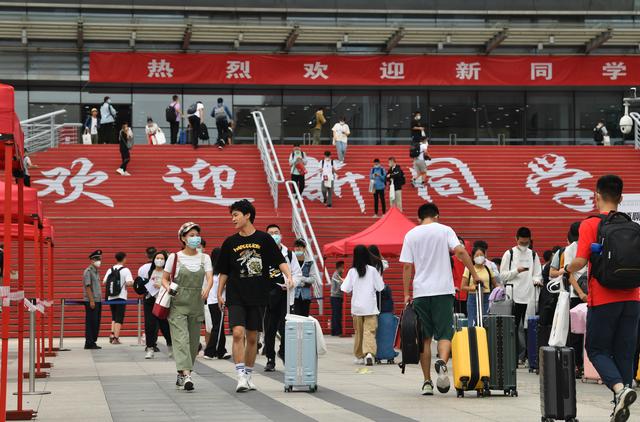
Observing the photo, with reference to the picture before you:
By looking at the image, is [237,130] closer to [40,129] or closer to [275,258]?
[40,129]

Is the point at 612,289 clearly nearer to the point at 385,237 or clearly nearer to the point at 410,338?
the point at 410,338

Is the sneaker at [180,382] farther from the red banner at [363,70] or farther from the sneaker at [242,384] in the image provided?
the red banner at [363,70]

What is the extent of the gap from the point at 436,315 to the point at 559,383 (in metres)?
2.95

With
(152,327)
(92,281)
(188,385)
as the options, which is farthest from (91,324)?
Answer: (188,385)

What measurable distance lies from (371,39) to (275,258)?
31.1m

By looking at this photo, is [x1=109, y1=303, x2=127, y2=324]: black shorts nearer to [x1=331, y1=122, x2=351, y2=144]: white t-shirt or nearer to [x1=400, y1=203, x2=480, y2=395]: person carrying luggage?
[x1=400, y1=203, x2=480, y2=395]: person carrying luggage

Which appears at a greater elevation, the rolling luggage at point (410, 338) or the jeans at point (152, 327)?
the rolling luggage at point (410, 338)

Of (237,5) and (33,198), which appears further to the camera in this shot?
(237,5)

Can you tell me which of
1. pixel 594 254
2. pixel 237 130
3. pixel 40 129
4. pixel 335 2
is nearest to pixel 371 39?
pixel 335 2

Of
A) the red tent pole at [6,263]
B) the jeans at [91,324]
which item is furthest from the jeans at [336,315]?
the red tent pole at [6,263]

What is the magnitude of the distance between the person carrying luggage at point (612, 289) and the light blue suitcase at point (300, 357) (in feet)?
13.2

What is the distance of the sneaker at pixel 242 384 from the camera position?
12367 millimetres

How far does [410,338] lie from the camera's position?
11594 millimetres

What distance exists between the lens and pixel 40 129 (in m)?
40.2
